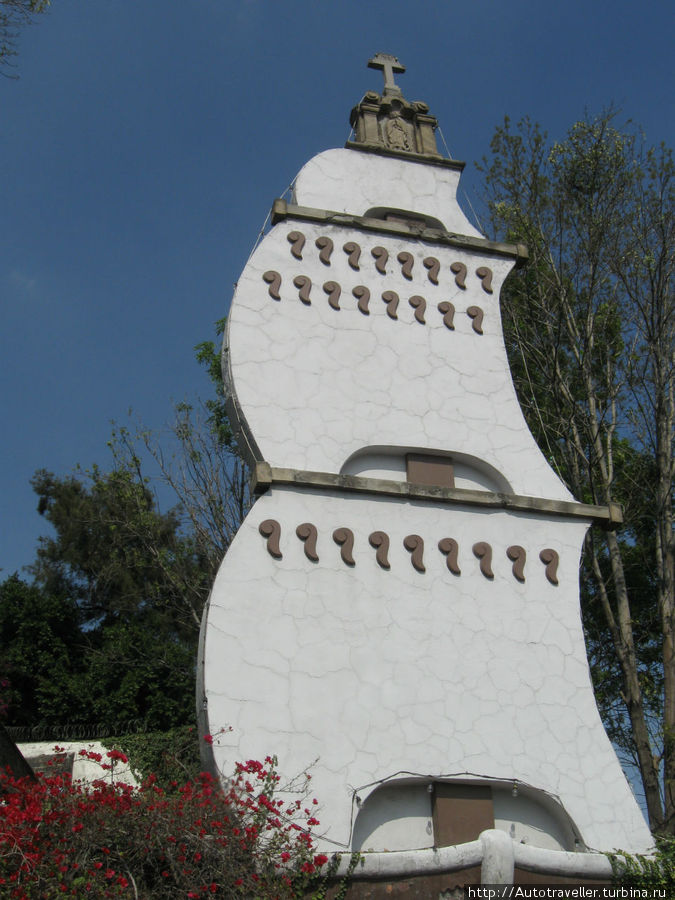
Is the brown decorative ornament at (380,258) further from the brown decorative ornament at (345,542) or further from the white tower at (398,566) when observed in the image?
the brown decorative ornament at (345,542)

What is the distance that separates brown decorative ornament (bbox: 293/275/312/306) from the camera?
33.5 ft

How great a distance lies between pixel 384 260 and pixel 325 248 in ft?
2.22

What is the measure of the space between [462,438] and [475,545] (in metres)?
1.29

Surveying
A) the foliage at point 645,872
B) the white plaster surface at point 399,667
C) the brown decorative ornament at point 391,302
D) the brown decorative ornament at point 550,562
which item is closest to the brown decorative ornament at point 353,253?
the brown decorative ornament at point 391,302

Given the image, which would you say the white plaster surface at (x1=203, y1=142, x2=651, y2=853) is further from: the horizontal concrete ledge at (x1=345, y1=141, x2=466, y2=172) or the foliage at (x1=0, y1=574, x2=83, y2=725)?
the foliage at (x1=0, y1=574, x2=83, y2=725)

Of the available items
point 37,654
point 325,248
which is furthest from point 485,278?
point 37,654

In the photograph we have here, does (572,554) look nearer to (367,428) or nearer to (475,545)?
(475,545)

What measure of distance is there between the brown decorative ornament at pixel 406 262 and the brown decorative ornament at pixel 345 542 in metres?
3.49

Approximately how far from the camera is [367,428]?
31.4 feet

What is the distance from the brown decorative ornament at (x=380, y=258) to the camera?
1076cm

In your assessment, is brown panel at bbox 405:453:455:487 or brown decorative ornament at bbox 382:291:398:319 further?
brown decorative ornament at bbox 382:291:398:319

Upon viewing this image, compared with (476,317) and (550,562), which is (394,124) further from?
(550,562)

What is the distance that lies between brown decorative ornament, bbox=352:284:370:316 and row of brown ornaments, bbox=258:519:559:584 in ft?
9.00

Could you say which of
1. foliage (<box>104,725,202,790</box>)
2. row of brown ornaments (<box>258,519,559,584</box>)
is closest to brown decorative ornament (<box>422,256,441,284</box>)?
row of brown ornaments (<box>258,519,559,584</box>)
